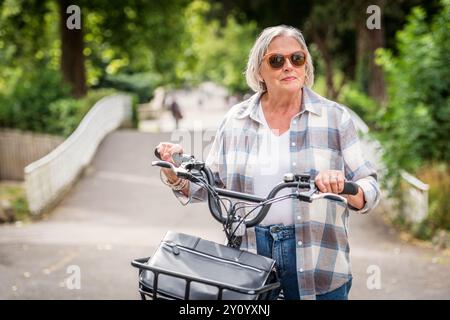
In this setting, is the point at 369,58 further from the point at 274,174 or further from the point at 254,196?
the point at 254,196

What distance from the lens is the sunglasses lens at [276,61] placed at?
292 cm

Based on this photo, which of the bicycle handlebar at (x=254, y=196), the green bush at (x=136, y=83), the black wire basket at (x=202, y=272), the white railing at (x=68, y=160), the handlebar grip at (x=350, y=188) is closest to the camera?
the black wire basket at (x=202, y=272)

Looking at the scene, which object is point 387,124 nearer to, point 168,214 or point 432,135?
point 432,135

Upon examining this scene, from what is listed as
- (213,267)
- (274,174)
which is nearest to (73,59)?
(274,174)

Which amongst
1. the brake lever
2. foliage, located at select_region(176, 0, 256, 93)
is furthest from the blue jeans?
foliage, located at select_region(176, 0, 256, 93)

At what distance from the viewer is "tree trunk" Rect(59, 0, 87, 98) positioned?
24969 mm

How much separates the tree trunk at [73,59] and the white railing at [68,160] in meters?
1.56

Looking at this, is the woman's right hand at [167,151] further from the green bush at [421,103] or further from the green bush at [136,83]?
the green bush at [136,83]

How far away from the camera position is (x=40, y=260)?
863 centimetres

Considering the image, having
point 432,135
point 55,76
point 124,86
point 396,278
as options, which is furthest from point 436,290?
point 124,86

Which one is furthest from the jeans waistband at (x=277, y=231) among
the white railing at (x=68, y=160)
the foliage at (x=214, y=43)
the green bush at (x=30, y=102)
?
the foliage at (x=214, y=43)

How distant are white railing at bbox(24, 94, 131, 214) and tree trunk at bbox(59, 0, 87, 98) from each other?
1558 millimetres

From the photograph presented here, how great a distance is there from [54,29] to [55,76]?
9.49 m

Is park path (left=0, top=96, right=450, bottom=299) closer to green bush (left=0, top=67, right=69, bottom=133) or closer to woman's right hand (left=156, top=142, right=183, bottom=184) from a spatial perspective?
woman's right hand (left=156, top=142, right=183, bottom=184)
